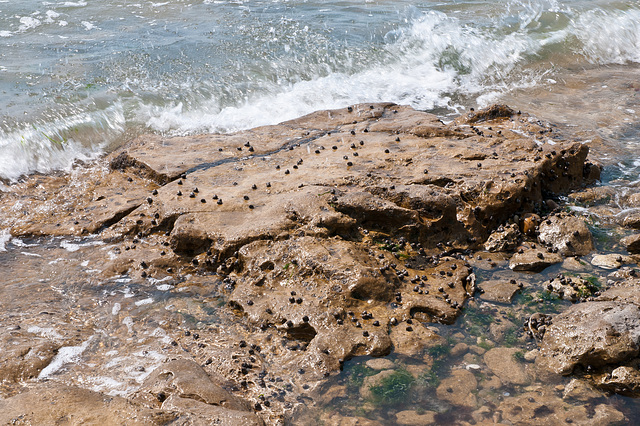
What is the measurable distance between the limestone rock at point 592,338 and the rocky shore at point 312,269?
18 millimetres

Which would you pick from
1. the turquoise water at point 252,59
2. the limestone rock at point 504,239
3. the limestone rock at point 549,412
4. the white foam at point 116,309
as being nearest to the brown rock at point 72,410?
the white foam at point 116,309

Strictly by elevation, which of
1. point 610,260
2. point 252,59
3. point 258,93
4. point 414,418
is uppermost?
point 252,59

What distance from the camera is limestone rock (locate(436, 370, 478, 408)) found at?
511 centimetres

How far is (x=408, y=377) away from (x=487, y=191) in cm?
333

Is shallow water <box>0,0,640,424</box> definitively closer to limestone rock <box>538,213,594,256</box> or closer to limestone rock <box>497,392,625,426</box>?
limestone rock <box>497,392,625,426</box>

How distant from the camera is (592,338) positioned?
5.39 metres

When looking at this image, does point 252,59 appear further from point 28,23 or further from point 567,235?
point 567,235

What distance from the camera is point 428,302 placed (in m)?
6.25

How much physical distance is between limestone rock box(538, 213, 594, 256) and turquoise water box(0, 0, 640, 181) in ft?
19.6

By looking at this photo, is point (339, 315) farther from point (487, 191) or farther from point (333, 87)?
point (333, 87)

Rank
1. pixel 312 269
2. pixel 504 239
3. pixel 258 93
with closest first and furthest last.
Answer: pixel 312 269
pixel 504 239
pixel 258 93

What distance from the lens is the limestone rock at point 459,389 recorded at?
511 centimetres

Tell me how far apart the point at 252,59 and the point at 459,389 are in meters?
11.4

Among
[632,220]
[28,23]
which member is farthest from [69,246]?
[28,23]
